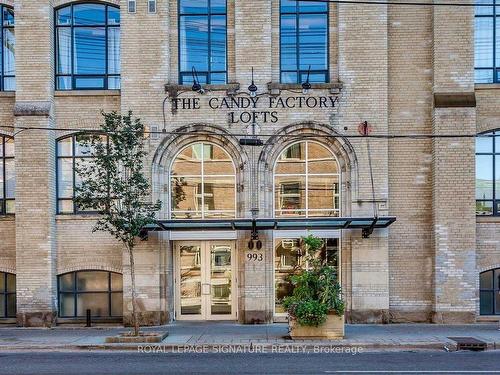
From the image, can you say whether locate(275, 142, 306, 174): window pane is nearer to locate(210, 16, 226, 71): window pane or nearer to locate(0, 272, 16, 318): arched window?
locate(210, 16, 226, 71): window pane

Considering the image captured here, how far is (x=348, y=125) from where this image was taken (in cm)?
1622

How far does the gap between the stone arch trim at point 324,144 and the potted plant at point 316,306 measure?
290 cm

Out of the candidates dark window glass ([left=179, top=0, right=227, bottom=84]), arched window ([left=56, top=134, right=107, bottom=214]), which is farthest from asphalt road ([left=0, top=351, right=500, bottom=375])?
dark window glass ([left=179, top=0, right=227, bottom=84])

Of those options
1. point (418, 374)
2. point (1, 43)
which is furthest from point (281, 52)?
point (418, 374)

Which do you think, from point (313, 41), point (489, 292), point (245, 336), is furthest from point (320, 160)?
point (489, 292)

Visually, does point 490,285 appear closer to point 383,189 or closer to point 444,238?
point 444,238

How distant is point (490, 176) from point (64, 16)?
47.4 ft

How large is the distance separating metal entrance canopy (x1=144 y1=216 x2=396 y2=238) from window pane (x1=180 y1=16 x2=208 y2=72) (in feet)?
16.4

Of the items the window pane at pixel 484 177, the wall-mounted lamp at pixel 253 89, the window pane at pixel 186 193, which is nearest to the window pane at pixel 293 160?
the wall-mounted lamp at pixel 253 89

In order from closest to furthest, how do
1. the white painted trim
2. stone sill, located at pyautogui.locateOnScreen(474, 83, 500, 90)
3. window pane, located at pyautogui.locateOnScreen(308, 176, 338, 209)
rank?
stone sill, located at pyautogui.locateOnScreen(474, 83, 500, 90)
the white painted trim
window pane, located at pyautogui.locateOnScreen(308, 176, 338, 209)

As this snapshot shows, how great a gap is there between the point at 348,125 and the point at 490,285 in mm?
6630

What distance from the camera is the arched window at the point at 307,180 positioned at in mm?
16500

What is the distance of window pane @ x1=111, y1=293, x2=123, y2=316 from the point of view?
655 inches

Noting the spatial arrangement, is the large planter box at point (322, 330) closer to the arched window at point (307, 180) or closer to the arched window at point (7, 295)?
the arched window at point (307, 180)
